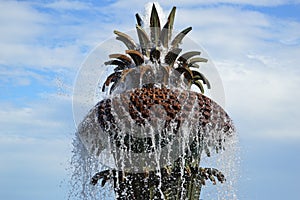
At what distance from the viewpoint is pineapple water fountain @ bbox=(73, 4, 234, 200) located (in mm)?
10664

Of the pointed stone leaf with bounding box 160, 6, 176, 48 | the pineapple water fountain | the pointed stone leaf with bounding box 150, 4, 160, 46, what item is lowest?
the pineapple water fountain

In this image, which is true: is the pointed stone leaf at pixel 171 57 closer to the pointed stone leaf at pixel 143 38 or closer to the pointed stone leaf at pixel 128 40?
the pointed stone leaf at pixel 143 38

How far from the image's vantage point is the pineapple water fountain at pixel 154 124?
10.7 m

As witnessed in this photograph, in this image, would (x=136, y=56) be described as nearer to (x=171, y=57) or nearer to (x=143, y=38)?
(x=143, y=38)

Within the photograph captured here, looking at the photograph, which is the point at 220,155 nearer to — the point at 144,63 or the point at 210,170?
the point at 210,170

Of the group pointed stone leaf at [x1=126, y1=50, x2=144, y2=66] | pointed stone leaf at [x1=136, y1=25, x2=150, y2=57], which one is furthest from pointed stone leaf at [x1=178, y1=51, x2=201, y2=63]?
pointed stone leaf at [x1=126, y1=50, x2=144, y2=66]

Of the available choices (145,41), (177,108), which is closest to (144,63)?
(145,41)

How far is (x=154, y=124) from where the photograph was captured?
10594mm

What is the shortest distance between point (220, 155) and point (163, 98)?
1647 millimetres

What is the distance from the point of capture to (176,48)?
11.6m

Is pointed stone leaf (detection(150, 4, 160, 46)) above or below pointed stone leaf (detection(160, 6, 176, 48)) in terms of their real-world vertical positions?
above

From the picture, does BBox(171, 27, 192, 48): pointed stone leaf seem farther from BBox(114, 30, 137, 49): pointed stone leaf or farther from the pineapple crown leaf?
BBox(114, 30, 137, 49): pointed stone leaf

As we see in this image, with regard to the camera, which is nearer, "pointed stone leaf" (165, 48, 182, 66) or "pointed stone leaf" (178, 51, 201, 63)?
"pointed stone leaf" (165, 48, 182, 66)

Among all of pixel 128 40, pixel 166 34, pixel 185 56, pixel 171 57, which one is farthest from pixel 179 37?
pixel 128 40
